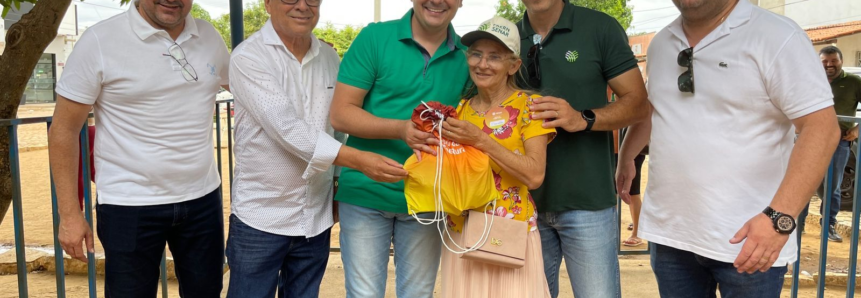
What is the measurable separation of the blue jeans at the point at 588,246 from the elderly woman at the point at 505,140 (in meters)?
0.23

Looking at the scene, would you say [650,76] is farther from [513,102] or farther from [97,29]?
[97,29]

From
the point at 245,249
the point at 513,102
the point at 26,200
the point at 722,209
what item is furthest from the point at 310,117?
the point at 26,200

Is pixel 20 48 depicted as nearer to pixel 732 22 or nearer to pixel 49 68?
pixel 732 22

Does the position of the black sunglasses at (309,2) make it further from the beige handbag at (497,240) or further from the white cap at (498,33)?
the beige handbag at (497,240)

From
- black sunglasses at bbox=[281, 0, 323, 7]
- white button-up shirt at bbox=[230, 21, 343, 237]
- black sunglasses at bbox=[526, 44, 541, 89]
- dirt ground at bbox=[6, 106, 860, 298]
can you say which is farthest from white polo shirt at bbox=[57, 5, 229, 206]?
dirt ground at bbox=[6, 106, 860, 298]

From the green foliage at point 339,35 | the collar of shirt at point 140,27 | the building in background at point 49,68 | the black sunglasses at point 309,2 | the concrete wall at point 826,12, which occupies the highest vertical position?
the concrete wall at point 826,12

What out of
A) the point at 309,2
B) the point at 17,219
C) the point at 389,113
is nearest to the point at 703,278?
the point at 389,113

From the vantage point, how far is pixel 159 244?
10.0 feet

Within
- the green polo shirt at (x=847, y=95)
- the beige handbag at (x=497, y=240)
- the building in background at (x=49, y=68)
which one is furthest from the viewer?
the building in background at (x=49, y=68)

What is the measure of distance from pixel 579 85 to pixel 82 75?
6.61 feet

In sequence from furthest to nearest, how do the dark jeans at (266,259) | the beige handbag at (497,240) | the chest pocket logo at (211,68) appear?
the chest pocket logo at (211,68)
the dark jeans at (266,259)
the beige handbag at (497,240)

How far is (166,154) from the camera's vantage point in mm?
2943

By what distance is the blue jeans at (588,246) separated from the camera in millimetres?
2941

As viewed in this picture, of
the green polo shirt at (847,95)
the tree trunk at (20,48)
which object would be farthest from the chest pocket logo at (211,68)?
the green polo shirt at (847,95)
